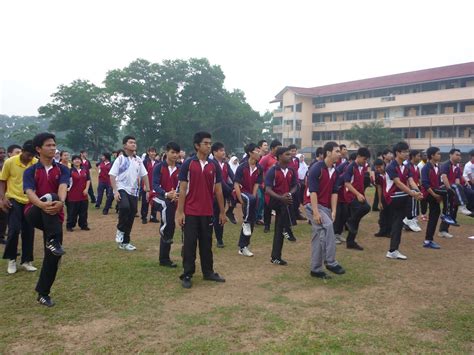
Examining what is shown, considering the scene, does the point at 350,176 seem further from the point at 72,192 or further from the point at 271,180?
the point at 72,192

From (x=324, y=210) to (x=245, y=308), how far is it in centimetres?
214

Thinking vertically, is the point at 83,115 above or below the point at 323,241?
above

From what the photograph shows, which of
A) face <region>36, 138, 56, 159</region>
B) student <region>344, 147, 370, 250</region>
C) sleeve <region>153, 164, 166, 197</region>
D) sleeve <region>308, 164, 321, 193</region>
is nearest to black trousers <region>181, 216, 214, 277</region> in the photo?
sleeve <region>153, 164, 166, 197</region>

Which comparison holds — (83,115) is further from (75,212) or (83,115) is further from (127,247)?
(127,247)

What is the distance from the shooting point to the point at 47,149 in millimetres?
4691

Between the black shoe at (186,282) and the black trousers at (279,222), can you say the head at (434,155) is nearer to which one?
the black trousers at (279,222)

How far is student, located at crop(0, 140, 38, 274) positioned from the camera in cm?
591

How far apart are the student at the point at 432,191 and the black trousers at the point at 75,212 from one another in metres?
7.93

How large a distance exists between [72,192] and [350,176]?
6683 millimetres

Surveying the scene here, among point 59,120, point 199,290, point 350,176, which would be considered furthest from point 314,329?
point 59,120

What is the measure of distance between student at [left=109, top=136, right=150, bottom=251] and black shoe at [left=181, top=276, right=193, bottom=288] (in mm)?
2351

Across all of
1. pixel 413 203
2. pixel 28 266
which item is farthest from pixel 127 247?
pixel 413 203

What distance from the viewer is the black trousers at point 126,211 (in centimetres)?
729

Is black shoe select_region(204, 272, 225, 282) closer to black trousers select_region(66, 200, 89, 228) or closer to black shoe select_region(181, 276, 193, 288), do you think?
black shoe select_region(181, 276, 193, 288)
